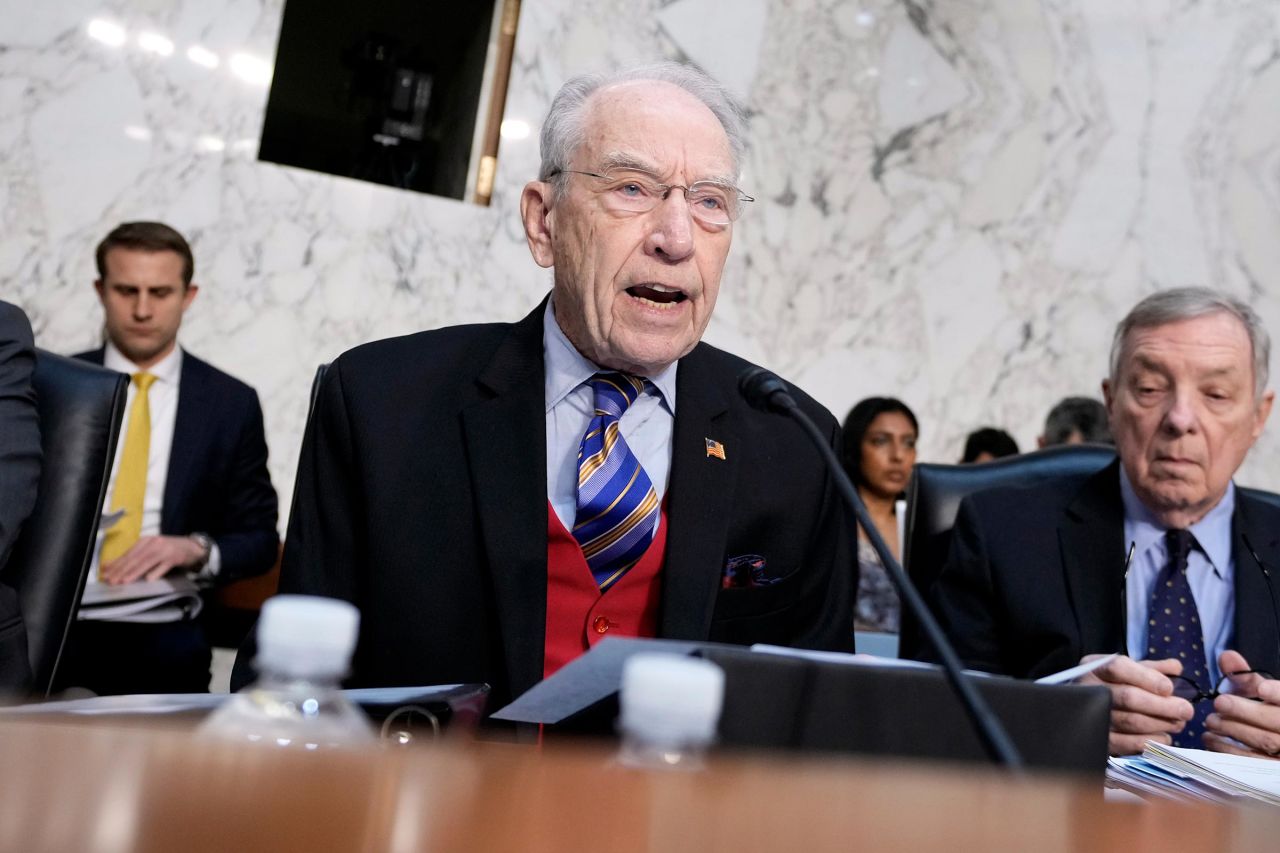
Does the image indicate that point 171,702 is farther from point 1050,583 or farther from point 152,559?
point 152,559

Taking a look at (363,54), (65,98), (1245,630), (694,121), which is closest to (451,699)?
(694,121)

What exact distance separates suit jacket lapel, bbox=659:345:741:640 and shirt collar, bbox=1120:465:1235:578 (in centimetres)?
83

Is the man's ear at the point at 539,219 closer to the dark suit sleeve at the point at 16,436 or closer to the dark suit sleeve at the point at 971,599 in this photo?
the dark suit sleeve at the point at 16,436

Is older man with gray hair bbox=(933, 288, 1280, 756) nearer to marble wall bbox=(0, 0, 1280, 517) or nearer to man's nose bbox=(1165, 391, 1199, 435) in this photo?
man's nose bbox=(1165, 391, 1199, 435)

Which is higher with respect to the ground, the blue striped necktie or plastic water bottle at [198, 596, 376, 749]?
the blue striped necktie

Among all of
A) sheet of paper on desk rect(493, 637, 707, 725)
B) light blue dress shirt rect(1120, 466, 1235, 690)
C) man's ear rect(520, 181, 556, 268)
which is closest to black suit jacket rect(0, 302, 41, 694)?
man's ear rect(520, 181, 556, 268)

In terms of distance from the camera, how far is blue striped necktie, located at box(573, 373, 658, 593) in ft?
5.35

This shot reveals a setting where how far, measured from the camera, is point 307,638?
0.67m

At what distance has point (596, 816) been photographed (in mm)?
469

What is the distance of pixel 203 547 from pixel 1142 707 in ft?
8.37

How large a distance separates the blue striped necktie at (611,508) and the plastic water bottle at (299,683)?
80 cm

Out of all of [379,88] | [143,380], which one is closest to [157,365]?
[143,380]

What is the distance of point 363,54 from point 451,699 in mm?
4248

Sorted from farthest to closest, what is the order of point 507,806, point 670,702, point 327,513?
point 327,513
point 670,702
point 507,806
